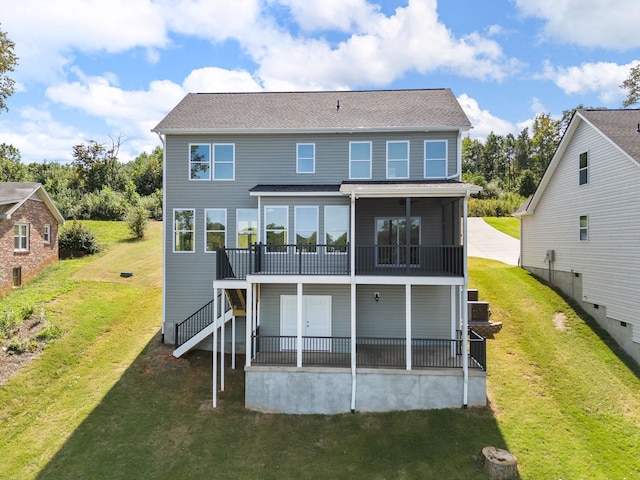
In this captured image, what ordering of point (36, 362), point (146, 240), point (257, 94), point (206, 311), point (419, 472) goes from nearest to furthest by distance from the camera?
point (419, 472) → point (36, 362) → point (206, 311) → point (257, 94) → point (146, 240)

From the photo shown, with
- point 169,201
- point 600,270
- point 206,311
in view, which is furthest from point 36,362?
point 600,270

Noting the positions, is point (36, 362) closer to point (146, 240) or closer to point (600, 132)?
point (146, 240)

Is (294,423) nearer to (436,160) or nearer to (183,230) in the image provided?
(183,230)

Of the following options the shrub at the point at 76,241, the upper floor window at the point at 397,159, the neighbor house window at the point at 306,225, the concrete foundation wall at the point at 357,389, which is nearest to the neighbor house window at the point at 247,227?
the neighbor house window at the point at 306,225

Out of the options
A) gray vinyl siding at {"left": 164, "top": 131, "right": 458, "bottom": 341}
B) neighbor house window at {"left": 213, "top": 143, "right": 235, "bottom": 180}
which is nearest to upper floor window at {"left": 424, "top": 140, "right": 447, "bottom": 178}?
gray vinyl siding at {"left": 164, "top": 131, "right": 458, "bottom": 341}

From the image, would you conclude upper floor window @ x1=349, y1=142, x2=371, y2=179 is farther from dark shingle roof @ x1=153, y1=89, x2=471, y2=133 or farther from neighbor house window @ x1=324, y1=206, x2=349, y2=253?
neighbor house window @ x1=324, y1=206, x2=349, y2=253

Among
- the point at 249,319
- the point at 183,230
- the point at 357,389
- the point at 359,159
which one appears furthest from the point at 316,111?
the point at 357,389

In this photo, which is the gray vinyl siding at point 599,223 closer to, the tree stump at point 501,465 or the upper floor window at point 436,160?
the upper floor window at point 436,160
